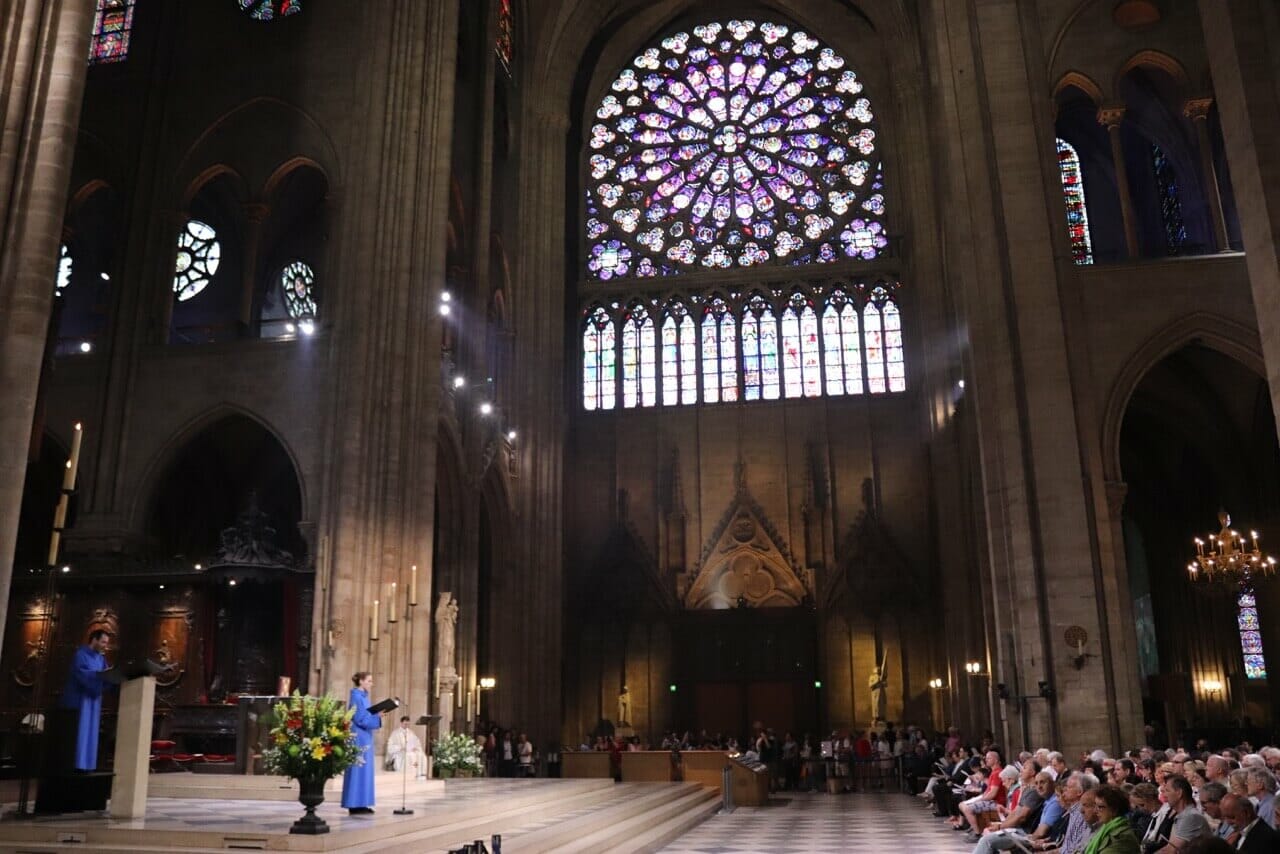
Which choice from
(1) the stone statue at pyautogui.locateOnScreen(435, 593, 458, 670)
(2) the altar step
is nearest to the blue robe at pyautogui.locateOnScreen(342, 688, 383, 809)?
(2) the altar step

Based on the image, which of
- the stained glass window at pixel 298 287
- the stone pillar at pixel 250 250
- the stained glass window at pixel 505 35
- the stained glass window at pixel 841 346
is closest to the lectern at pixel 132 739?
the stone pillar at pixel 250 250

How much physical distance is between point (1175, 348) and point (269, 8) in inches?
713

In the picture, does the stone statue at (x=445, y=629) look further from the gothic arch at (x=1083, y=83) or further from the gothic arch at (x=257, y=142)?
the gothic arch at (x=1083, y=83)

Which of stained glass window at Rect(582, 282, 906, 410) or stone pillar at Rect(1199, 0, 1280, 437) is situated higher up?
stained glass window at Rect(582, 282, 906, 410)

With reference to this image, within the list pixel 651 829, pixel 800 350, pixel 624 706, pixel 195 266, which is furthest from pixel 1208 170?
pixel 195 266

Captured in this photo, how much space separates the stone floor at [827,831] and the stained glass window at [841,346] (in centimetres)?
1337

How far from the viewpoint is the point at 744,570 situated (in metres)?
28.9

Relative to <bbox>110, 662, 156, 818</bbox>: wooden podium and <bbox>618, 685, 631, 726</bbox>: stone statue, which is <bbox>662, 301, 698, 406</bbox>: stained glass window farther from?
<bbox>110, 662, 156, 818</bbox>: wooden podium

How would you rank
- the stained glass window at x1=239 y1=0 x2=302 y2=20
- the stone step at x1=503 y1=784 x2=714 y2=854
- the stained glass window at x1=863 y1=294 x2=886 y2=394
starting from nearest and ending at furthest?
the stone step at x1=503 y1=784 x2=714 y2=854 < the stained glass window at x1=239 y1=0 x2=302 y2=20 < the stained glass window at x1=863 y1=294 x2=886 y2=394

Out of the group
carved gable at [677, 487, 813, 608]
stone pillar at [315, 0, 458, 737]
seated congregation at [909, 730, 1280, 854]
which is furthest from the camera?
carved gable at [677, 487, 813, 608]

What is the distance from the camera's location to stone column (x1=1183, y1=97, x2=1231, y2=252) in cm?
1791

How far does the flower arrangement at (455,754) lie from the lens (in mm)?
16922

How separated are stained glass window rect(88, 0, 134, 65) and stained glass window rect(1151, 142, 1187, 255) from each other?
68.9 feet

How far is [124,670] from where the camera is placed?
897cm
